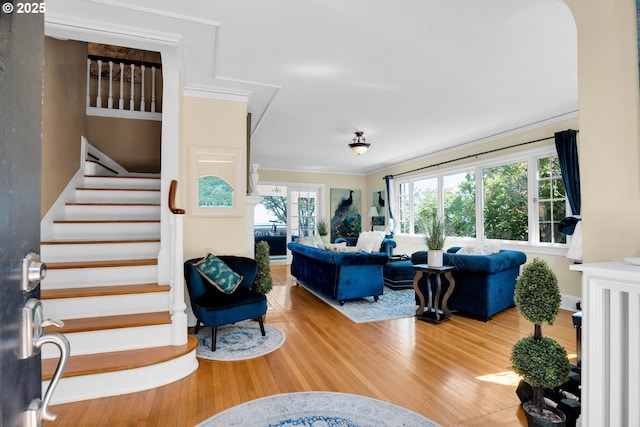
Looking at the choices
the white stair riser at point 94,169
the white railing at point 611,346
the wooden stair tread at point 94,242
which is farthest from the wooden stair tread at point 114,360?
the white stair riser at point 94,169

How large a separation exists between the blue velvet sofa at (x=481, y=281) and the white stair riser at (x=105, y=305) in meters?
2.95

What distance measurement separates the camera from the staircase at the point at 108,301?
2238 mm

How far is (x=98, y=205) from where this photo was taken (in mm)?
3738

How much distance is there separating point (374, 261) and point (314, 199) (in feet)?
15.4

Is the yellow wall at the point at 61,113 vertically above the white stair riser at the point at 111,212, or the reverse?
the yellow wall at the point at 61,113

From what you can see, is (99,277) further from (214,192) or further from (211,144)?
(211,144)

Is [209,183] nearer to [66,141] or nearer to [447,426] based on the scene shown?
[66,141]

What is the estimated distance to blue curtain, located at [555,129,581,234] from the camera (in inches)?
164

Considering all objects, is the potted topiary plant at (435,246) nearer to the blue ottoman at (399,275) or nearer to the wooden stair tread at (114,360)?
the blue ottoman at (399,275)

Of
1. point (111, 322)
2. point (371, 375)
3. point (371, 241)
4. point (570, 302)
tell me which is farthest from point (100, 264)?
point (570, 302)

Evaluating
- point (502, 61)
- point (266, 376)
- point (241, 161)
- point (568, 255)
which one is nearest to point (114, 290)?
point (266, 376)

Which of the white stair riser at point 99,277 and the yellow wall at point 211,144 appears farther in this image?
the yellow wall at point 211,144

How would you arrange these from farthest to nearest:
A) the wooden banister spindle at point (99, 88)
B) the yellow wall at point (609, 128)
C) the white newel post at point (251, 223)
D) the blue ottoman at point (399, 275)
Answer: the blue ottoman at point (399, 275), the wooden banister spindle at point (99, 88), the white newel post at point (251, 223), the yellow wall at point (609, 128)

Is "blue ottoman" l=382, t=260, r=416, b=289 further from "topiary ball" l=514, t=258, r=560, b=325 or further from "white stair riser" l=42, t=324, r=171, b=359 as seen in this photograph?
"white stair riser" l=42, t=324, r=171, b=359
